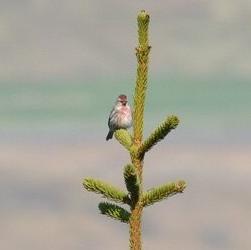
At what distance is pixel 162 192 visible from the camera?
733cm

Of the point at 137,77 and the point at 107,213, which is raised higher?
the point at 137,77

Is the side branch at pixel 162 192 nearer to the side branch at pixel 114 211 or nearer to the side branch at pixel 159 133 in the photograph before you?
the side branch at pixel 114 211

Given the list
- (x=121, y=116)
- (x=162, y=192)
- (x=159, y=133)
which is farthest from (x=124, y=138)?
(x=121, y=116)

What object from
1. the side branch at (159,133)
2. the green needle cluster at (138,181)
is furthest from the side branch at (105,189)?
the side branch at (159,133)

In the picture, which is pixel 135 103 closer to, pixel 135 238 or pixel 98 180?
pixel 98 180

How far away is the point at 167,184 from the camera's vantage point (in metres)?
7.35

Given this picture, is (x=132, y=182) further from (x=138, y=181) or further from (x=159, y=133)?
(x=159, y=133)

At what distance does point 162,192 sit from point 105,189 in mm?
741

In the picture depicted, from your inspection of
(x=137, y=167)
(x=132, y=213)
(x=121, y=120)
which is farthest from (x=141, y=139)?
(x=121, y=120)

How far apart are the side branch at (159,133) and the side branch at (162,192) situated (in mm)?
534

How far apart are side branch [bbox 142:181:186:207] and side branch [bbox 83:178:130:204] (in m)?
0.27

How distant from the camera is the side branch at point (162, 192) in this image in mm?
7242

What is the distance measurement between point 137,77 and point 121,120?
44.0 feet

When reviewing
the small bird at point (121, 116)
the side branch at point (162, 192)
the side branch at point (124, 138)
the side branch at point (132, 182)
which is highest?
the small bird at point (121, 116)
